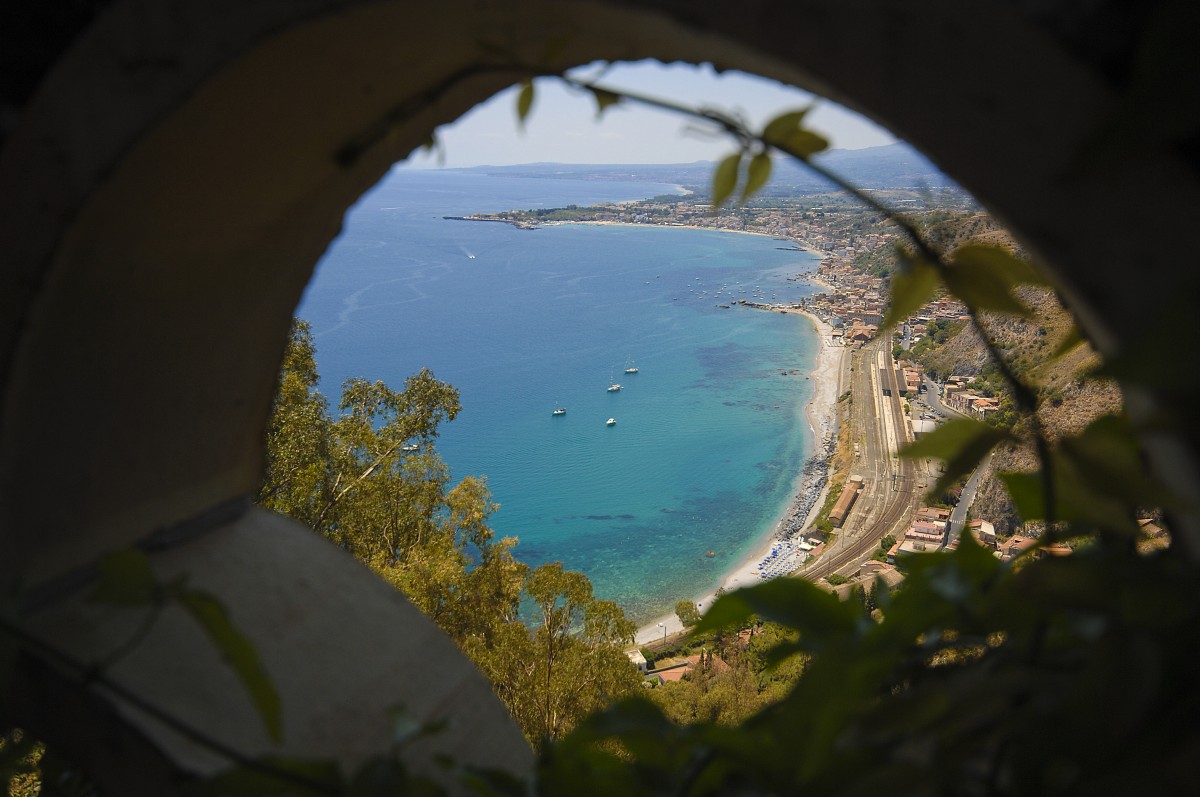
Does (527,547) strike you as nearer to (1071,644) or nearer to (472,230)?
(1071,644)

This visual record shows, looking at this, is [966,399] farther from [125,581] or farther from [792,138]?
[125,581]

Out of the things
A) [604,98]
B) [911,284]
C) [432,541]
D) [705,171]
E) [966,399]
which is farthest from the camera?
[705,171]

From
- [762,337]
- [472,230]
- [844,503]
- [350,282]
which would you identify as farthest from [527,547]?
[472,230]

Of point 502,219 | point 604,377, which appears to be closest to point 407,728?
point 604,377

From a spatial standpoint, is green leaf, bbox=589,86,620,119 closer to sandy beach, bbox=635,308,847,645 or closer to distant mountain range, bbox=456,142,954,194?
sandy beach, bbox=635,308,847,645

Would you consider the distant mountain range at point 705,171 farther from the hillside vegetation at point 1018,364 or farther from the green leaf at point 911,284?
the green leaf at point 911,284
